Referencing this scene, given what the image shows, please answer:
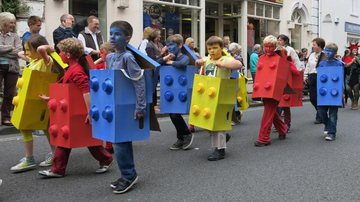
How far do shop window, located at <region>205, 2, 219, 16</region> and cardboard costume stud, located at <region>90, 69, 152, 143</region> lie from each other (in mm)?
14480

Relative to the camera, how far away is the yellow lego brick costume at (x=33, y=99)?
220 inches

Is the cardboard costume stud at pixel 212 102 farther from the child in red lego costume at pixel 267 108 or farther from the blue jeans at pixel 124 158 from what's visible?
the blue jeans at pixel 124 158

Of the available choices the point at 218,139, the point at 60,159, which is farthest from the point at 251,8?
the point at 60,159

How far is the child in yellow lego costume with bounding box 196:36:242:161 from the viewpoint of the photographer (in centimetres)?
Result: 607

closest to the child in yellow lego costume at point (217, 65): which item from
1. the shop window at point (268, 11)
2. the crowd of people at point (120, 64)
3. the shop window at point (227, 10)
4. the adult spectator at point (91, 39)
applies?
the crowd of people at point (120, 64)

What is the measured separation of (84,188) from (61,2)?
8294 mm

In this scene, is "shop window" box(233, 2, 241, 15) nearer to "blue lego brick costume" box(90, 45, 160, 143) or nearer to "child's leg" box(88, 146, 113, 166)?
"child's leg" box(88, 146, 113, 166)

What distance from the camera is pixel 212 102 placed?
6.21 m

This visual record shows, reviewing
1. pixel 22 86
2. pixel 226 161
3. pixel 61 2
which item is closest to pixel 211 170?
pixel 226 161

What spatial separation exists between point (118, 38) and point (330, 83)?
4625 millimetres

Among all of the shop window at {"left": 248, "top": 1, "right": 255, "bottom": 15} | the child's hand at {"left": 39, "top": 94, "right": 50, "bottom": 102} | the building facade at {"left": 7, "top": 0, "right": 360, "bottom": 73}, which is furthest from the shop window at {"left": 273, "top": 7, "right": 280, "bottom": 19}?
the child's hand at {"left": 39, "top": 94, "right": 50, "bottom": 102}

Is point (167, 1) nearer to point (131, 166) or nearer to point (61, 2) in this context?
point (61, 2)

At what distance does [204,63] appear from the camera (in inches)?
255

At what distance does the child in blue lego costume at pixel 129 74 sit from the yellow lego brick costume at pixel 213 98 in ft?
5.09
